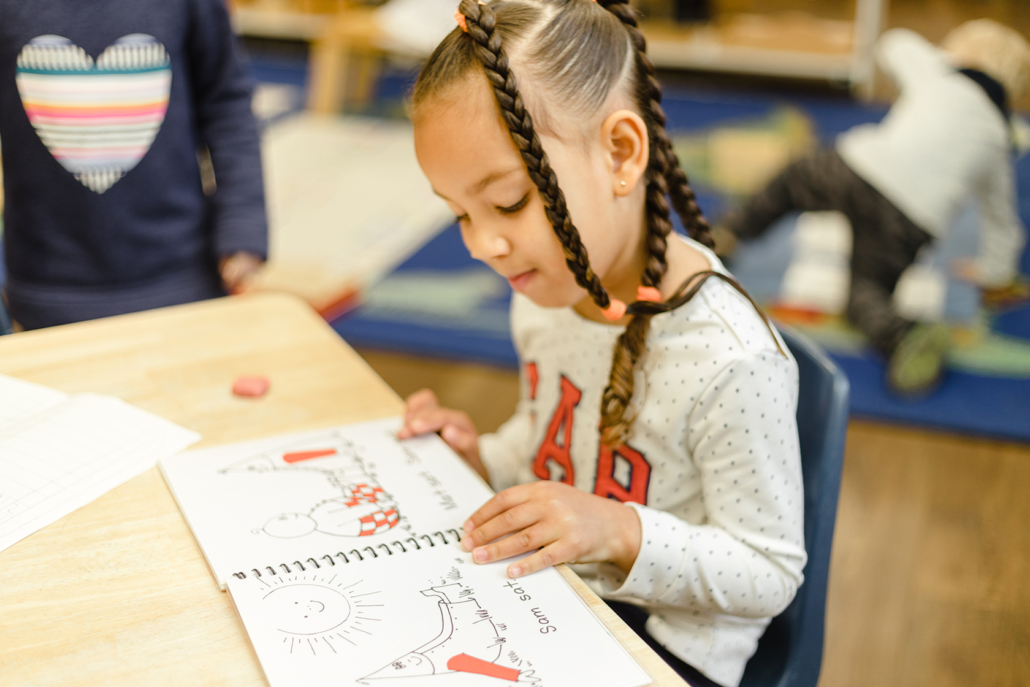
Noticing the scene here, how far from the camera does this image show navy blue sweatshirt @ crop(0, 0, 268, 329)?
1.04m

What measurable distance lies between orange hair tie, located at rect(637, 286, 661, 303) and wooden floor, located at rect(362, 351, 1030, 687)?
80cm

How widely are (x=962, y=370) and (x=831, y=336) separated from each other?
0.94ft

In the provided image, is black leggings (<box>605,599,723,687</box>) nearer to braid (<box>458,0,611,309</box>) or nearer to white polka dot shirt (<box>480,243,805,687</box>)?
white polka dot shirt (<box>480,243,805,687</box>)

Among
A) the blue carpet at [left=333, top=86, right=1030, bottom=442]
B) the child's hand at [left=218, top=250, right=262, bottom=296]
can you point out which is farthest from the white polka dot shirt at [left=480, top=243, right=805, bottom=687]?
the blue carpet at [left=333, top=86, right=1030, bottom=442]

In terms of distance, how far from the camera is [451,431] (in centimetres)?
83

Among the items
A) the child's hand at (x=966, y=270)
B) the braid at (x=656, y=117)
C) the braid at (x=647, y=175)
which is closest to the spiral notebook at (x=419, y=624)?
the braid at (x=647, y=175)

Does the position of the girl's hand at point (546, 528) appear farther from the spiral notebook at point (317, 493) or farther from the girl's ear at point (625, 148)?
the girl's ear at point (625, 148)

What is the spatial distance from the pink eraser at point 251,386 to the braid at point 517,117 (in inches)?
12.6

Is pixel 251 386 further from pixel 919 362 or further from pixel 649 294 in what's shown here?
pixel 919 362

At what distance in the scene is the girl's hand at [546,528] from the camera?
24.6 inches

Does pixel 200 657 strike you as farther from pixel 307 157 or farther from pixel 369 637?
pixel 307 157

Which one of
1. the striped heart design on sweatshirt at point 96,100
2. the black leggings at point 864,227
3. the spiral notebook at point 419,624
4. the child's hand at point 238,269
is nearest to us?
the spiral notebook at point 419,624

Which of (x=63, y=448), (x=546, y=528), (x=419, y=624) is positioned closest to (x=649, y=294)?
(x=546, y=528)

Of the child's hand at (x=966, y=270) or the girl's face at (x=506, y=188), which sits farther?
the child's hand at (x=966, y=270)
